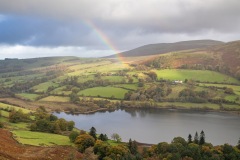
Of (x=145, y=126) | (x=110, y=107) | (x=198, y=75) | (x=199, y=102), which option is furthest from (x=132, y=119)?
(x=198, y=75)

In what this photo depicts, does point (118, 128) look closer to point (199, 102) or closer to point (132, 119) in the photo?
point (132, 119)

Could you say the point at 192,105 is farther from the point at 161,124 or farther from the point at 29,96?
A: the point at 29,96

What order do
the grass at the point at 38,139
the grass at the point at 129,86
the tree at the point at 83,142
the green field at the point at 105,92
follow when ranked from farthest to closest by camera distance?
the grass at the point at 129,86 < the green field at the point at 105,92 < the tree at the point at 83,142 < the grass at the point at 38,139

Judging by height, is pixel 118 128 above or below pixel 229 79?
below

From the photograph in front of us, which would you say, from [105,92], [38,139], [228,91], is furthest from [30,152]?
[228,91]

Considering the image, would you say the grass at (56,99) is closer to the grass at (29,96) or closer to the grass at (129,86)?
the grass at (29,96)

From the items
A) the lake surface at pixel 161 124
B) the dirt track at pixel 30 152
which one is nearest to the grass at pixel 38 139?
the dirt track at pixel 30 152

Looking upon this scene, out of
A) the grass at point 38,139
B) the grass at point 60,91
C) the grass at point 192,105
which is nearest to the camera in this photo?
the grass at point 38,139

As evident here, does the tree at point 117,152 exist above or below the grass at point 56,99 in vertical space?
above
